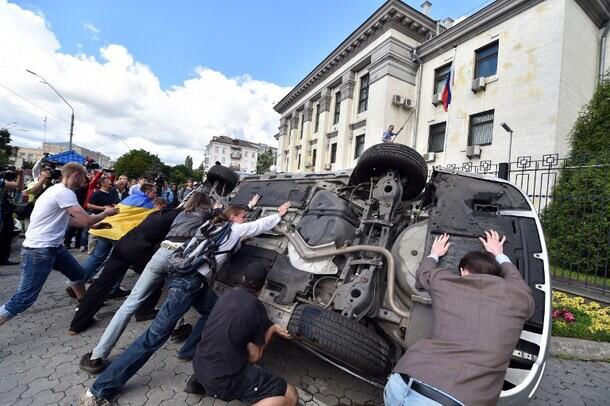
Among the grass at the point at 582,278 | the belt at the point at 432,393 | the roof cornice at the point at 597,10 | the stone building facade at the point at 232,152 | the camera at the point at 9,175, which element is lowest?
the belt at the point at 432,393

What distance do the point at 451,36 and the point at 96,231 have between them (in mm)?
15669

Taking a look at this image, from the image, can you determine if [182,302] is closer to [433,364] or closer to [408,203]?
[433,364]

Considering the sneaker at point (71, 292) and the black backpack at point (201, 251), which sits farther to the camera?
the sneaker at point (71, 292)

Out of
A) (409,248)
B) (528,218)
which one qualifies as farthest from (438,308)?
(528,218)

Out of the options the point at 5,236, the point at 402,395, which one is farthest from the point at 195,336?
the point at 5,236

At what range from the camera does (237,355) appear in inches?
84.4

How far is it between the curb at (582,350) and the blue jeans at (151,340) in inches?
178

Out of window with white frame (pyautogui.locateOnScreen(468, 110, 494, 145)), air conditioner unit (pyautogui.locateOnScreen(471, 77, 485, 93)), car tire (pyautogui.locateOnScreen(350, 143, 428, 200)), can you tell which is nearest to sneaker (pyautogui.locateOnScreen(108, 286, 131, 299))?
car tire (pyautogui.locateOnScreen(350, 143, 428, 200))

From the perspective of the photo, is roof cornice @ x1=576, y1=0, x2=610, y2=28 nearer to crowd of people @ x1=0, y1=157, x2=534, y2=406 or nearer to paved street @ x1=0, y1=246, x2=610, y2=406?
paved street @ x1=0, y1=246, x2=610, y2=406

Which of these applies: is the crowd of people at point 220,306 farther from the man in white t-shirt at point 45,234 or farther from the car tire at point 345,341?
the car tire at point 345,341

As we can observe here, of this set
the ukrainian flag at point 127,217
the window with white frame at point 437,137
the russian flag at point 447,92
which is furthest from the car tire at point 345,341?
the window with white frame at point 437,137

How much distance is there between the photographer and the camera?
5.87 meters

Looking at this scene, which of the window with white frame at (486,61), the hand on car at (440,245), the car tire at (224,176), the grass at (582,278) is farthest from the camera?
the window with white frame at (486,61)

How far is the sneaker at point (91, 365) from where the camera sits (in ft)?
9.23
